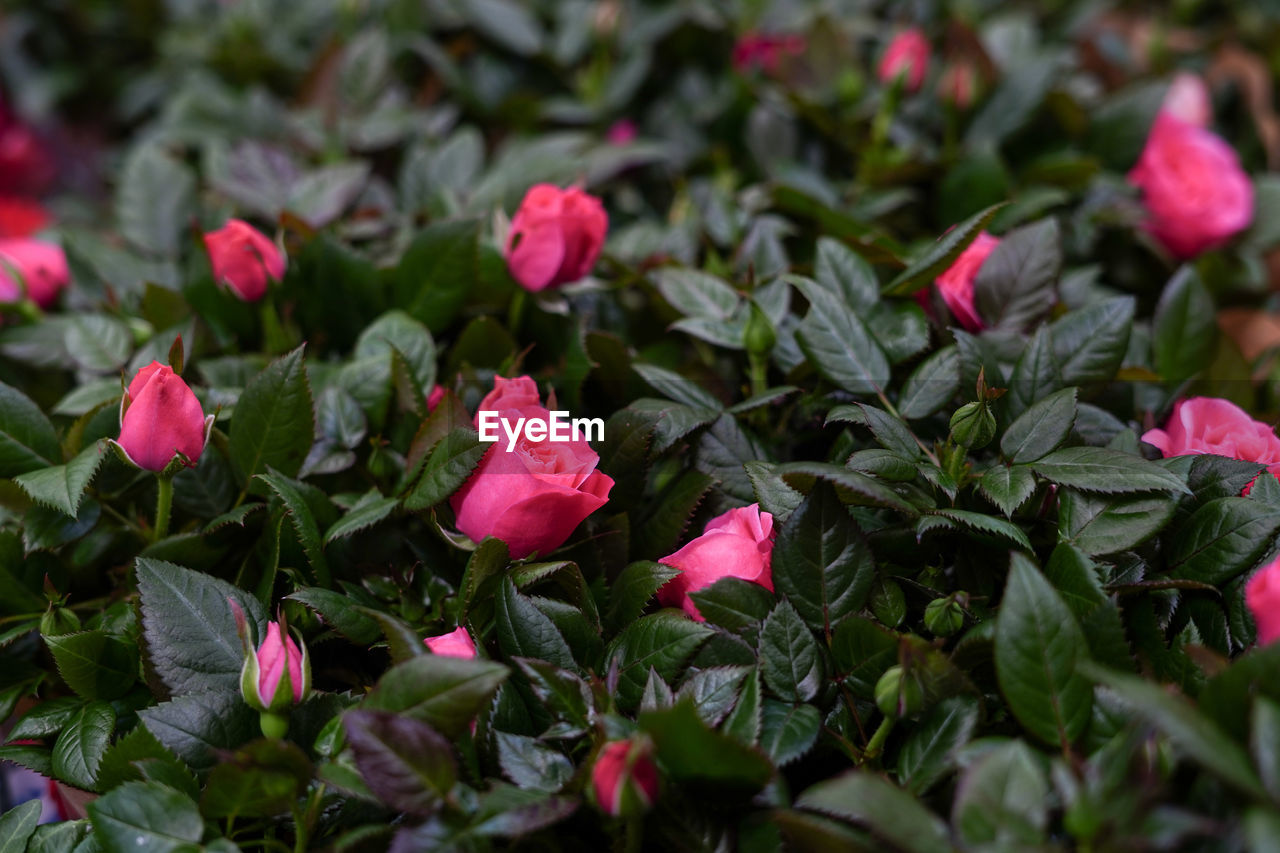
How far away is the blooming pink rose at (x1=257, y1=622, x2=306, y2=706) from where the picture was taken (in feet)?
1.60

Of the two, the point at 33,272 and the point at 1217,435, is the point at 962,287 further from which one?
the point at 33,272

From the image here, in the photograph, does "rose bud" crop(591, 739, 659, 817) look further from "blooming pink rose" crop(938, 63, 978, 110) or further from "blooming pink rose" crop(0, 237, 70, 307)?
"blooming pink rose" crop(938, 63, 978, 110)

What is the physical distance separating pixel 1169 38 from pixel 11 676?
1444mm

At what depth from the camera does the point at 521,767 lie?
48 centimetres

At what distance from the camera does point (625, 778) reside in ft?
1.38

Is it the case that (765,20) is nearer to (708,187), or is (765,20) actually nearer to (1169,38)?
(708,187)

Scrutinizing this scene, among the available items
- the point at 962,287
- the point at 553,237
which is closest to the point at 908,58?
the point at 962,287

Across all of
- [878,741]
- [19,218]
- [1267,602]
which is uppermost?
[1267,602]

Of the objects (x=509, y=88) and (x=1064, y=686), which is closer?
(x=1064, y=686)

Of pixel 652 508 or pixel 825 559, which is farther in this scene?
pixel 652 508

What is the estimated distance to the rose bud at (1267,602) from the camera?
1.51 ft

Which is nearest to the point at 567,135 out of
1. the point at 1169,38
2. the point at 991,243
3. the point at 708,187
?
the point at 708,187

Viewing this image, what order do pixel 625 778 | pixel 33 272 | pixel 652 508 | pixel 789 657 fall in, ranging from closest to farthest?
pixel 625 778
pixel 789 657
pixel 652 508
pixel 33 272

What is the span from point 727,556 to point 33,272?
676mm
